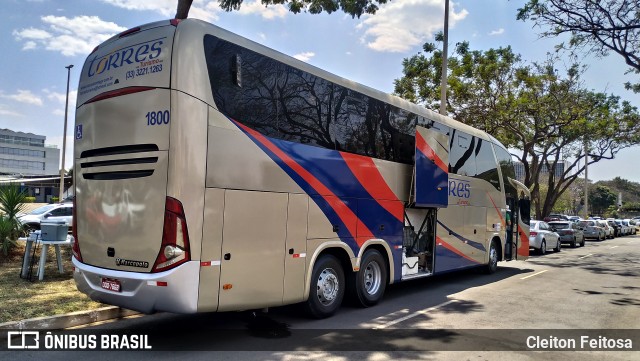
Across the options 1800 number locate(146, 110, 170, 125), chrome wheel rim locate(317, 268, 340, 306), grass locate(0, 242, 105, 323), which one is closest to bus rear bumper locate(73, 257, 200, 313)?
1800 number locate(146, 110, 170, 125)

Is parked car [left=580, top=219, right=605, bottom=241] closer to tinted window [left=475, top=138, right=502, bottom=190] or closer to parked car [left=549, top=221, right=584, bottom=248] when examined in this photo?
parked car [left=549, top=221, right=584, bottom=248]

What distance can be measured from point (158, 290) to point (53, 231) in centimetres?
477

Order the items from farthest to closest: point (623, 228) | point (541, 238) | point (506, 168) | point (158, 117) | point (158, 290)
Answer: point (623, 228)
point (541, 238)
point (506, 168)
point (158, 117)
point (158, 290)

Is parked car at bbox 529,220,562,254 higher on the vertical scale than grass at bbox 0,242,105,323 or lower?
higher

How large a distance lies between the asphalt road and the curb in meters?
0.26

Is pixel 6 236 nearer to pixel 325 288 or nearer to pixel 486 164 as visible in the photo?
pixel 325 288

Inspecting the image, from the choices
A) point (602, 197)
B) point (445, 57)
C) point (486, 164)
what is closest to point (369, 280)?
point (486, 164)

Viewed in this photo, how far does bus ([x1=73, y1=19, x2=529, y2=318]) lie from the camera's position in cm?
533

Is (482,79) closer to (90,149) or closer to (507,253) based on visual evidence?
(507,253)

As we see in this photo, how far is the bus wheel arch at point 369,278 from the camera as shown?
309 inches

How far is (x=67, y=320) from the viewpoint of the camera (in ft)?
21.3

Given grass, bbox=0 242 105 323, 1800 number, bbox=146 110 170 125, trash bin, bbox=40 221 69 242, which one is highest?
1800 number, bbox=146 110 170 125

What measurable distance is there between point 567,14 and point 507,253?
898 cm

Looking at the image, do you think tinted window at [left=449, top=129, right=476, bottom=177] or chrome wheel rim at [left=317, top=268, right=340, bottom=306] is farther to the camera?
tinted window at [left=449, top=129, right=476, bottom=177]
